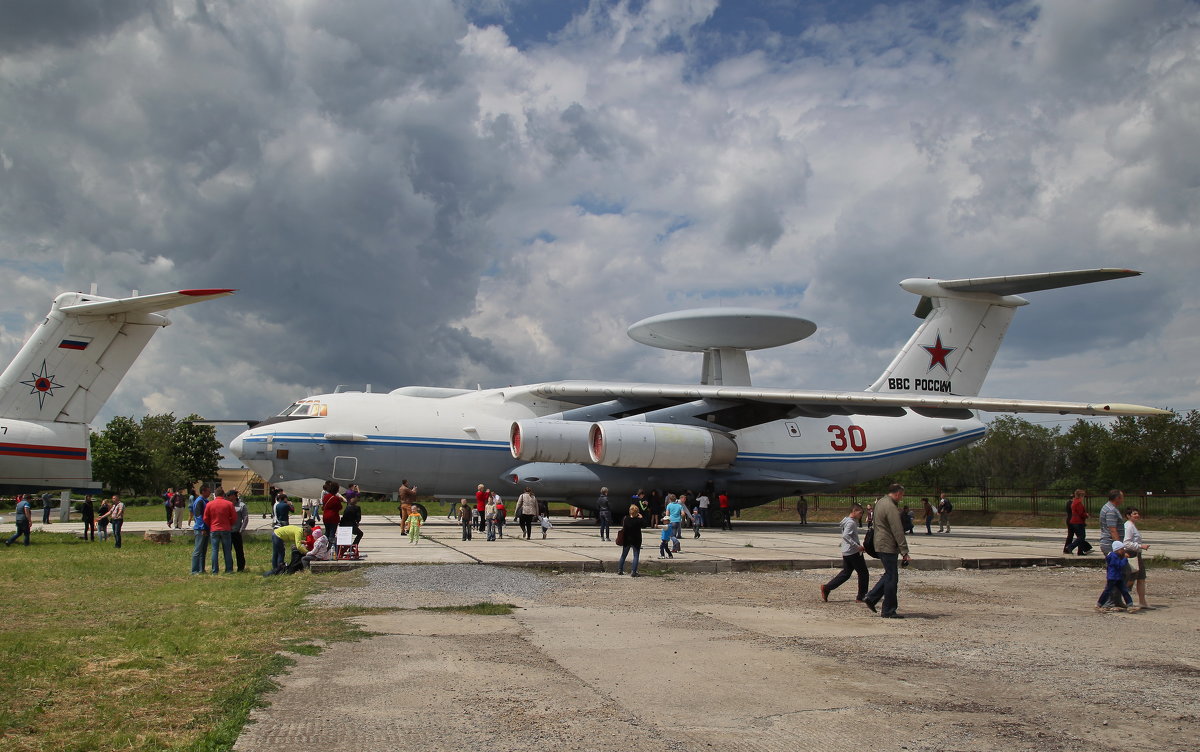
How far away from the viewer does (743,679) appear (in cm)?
558

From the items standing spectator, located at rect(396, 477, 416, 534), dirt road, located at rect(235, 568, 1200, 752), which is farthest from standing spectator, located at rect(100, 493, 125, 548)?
dirt road, located at rect(235, 568, 1200, 752)

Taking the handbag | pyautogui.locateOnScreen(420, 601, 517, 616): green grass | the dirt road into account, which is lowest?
the dirt road

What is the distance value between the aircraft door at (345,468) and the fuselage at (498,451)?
23 mm

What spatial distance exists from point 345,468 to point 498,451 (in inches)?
141

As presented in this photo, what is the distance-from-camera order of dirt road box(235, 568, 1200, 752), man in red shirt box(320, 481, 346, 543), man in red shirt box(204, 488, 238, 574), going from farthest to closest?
man in red shirt box(320, 481, 346, 543)
man in red shirt box(204, 488, 238, 574)
dirt road box(235, 568, 1200, 752)

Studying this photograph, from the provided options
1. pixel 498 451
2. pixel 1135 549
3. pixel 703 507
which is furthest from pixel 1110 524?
pixel 498 451

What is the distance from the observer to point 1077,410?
20.3 m

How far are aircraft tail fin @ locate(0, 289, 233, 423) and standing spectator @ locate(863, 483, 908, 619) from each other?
12251 millimetres

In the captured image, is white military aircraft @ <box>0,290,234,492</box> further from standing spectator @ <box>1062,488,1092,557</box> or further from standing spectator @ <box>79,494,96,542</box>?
standing spectator @ <box>1062,488,1092,557</box>

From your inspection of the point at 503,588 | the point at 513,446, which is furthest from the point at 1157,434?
the point at 503,588

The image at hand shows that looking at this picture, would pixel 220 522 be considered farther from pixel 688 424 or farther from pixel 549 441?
pixel 688 424

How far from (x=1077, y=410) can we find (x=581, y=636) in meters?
17.0

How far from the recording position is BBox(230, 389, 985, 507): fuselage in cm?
2080

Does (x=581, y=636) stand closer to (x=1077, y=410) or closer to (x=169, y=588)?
(x=169, y=588)
